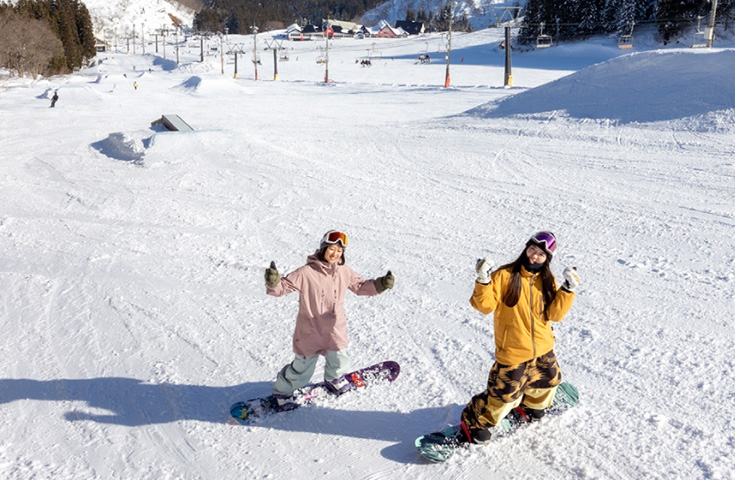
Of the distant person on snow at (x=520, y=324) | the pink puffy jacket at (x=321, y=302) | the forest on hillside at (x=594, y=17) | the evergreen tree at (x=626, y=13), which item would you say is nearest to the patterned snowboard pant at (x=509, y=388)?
the distant person on snow at (x=520, y=324)

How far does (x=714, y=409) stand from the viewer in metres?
3.73

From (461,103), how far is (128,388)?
21559 mm

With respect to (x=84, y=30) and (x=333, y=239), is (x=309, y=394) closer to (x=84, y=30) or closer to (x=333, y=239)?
(x=333, y=239)

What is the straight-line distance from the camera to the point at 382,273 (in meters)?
6.48

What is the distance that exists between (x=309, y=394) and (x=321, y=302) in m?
0.78

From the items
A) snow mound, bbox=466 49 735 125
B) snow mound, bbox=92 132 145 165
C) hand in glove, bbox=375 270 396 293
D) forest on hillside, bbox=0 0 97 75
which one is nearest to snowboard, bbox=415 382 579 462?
hand in glove, bbox=375 270 396 293

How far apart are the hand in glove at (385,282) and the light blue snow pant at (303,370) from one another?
0.55 metres

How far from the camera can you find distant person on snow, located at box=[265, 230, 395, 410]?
11.0 feet

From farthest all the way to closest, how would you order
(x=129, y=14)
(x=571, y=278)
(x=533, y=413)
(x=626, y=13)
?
(x=129, y=14), (x=626, y=13), (x=533, y=413), (x=571, y=278)

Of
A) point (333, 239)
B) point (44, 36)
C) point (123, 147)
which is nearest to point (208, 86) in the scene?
point (123, 147)

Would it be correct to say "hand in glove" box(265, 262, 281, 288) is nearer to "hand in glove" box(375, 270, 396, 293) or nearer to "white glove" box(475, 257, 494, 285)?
"hand in glove" box(375, 270, 396, 293)

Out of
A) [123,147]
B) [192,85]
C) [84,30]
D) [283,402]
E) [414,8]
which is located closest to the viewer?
[283,402]

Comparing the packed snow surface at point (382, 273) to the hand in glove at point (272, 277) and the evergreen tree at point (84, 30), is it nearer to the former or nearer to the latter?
the hand in glove at point (272, 277)

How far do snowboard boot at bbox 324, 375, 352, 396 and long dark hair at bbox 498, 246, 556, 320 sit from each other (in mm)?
1385
